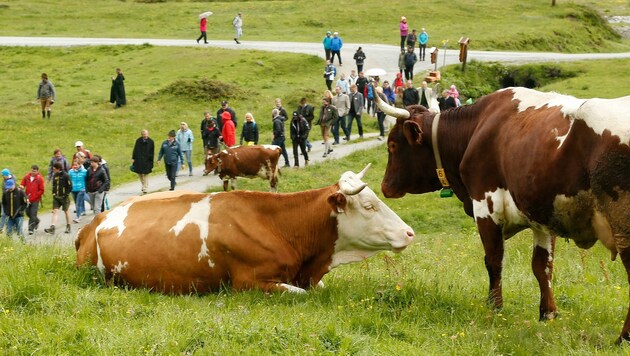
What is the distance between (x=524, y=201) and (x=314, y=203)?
2.98m

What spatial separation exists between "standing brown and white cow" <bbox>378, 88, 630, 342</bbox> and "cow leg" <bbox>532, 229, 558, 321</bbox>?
0.04ft

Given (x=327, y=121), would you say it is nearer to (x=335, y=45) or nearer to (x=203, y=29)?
(x=335, y=45)

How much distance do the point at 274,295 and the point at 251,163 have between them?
14.8 metres

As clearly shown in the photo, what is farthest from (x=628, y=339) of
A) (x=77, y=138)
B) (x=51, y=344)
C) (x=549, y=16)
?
(x=549, y=16)

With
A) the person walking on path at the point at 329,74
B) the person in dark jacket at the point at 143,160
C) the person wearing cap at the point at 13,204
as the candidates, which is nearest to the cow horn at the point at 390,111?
the person wearing cap at the point at 13,204

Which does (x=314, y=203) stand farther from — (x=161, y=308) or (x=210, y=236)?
(x=161, y=308)

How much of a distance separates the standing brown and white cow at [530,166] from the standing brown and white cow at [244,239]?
82 cm

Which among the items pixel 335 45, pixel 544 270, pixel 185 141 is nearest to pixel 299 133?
pixel 185 141

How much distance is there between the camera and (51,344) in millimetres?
8109

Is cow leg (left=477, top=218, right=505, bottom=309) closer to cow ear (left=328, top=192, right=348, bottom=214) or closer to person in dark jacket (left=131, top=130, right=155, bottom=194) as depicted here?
cow ear (left=328, top=192, right=348, bottom=214)

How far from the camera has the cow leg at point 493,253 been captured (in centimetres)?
991

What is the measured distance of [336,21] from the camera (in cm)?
6109

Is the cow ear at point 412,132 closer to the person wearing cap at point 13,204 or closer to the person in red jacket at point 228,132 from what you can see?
the person wearing cap at point 13,204

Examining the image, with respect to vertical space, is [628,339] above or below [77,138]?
above
